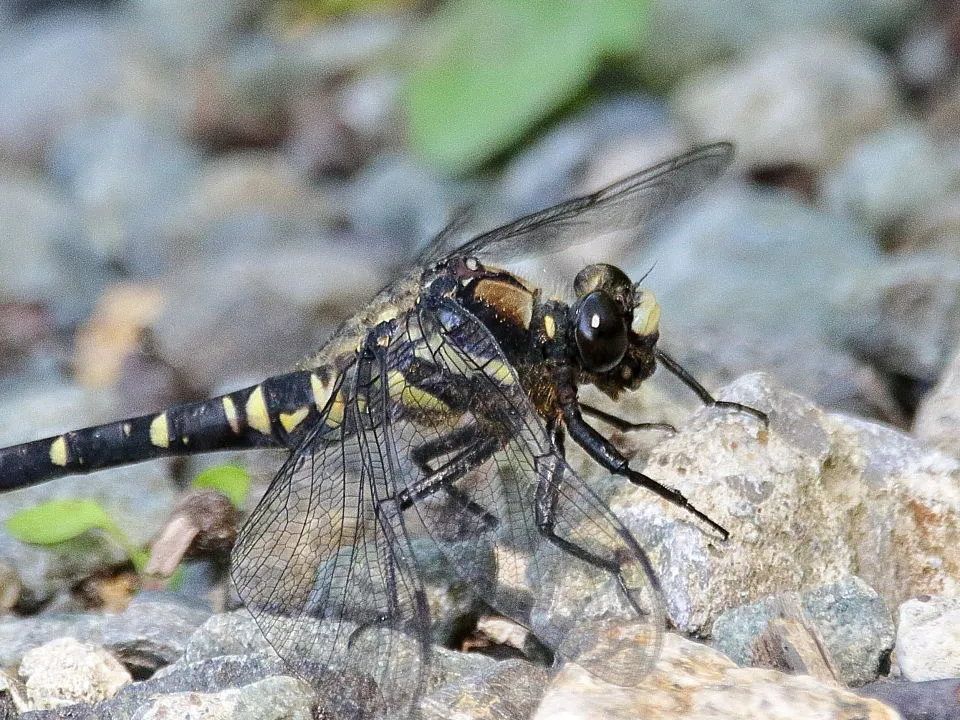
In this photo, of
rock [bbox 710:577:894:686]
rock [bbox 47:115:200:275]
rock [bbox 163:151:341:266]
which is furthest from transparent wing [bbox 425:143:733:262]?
rock [bbox 47:115:200:275]

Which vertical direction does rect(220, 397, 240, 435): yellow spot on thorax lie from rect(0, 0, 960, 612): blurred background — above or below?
below

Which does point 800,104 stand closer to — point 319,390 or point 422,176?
point 422,176

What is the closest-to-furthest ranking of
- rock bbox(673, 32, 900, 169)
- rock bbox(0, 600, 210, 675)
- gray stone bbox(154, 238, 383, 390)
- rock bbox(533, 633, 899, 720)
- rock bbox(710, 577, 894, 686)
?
rock bbox(533, 633, 899, 720), rock bbox(710, 577, 894, 686), rock bbox(0, 600, 210, 675), gray stone bbox(154, 238, 383, 390), rock bbox(673, 32, 900, 169)

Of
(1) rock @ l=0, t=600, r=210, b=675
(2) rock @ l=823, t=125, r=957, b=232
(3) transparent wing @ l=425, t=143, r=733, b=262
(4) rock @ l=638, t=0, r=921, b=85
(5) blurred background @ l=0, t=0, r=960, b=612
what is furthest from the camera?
(4) rock @ l=638, t=0, r=921, b=85

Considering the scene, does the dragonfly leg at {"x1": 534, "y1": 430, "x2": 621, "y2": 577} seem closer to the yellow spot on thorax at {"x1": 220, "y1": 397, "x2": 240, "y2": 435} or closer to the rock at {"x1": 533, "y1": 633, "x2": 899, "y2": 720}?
the rock at {"x1": 533, "y1": 633, "x2": 899, "y2": 720}

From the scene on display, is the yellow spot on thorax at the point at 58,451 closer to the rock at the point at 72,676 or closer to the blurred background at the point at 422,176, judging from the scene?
the blurred background at the point at 422,176

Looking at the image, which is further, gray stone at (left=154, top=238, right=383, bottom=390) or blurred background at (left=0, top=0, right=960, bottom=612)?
gray stone at (left=154, top=238, right=383, bottom=390)

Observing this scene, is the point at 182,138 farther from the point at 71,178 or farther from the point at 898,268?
the point at 898,268
